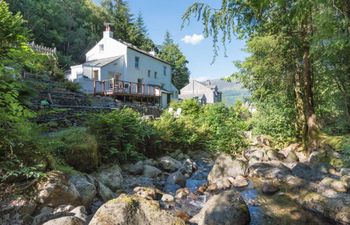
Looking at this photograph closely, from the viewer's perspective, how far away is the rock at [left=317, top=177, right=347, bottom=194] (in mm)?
7027

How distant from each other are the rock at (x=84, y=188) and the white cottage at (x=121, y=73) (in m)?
15.8

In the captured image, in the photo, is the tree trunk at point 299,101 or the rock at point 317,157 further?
the tree trunk at point 299,101

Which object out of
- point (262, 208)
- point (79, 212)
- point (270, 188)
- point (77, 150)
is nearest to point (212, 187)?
point (270, 188)

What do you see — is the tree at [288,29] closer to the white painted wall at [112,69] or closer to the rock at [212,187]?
the rock at [212,187]

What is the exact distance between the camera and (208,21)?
4434mm

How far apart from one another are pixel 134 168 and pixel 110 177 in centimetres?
168

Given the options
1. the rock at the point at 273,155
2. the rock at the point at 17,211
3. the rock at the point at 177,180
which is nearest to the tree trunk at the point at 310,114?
the rock at the point at 273,155

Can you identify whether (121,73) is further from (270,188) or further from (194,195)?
(270,188)

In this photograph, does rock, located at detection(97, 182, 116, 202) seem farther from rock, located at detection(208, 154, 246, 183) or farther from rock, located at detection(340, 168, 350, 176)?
rock, located at detection(340, 168, 350, 176)

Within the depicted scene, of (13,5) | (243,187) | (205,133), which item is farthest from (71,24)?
(243,187)

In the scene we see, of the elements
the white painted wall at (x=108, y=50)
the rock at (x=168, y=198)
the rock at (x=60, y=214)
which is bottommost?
the rock at (x=168, y=198)

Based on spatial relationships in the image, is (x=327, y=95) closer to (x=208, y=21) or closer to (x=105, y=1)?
(x=208, y=21)

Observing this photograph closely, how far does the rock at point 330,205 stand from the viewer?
5711 millimetres

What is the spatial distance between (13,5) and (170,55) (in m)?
28.2
